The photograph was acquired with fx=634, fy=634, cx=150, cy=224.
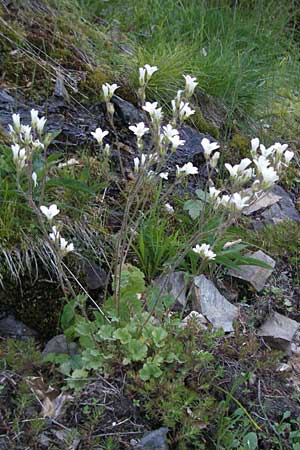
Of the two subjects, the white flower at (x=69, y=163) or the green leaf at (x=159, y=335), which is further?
the white flower at (x=69, y=163)

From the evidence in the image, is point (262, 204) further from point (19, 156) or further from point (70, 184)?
point (19, 156)

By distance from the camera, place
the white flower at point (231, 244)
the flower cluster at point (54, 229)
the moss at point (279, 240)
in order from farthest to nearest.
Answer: the moss at point (279, 240) → the white flower at point (231, 244) → the flower cluster at point (54, 229)

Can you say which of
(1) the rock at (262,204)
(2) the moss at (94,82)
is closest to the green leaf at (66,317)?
(1) the rock at (262,204)

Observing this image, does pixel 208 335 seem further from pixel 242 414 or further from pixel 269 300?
pixel 269 300

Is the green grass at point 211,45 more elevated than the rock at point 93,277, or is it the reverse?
the green grass at point 211,45

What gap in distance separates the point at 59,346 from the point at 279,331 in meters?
0.96

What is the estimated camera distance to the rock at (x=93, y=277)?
8.94 feet

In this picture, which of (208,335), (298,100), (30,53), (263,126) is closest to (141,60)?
(30,53)

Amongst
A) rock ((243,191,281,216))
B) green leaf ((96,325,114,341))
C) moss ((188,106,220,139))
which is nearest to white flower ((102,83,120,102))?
green leaf ((96,325,114,341))

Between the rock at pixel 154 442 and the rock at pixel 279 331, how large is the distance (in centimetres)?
81

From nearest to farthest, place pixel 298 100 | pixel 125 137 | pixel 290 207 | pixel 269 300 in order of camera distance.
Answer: pixel 269 300, pixel 125 137, pixel 290 207, pixel 298 100

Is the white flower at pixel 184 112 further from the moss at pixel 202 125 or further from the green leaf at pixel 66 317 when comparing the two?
the moss at pixel 202 125

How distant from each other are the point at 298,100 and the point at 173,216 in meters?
2.34

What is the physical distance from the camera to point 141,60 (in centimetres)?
385
